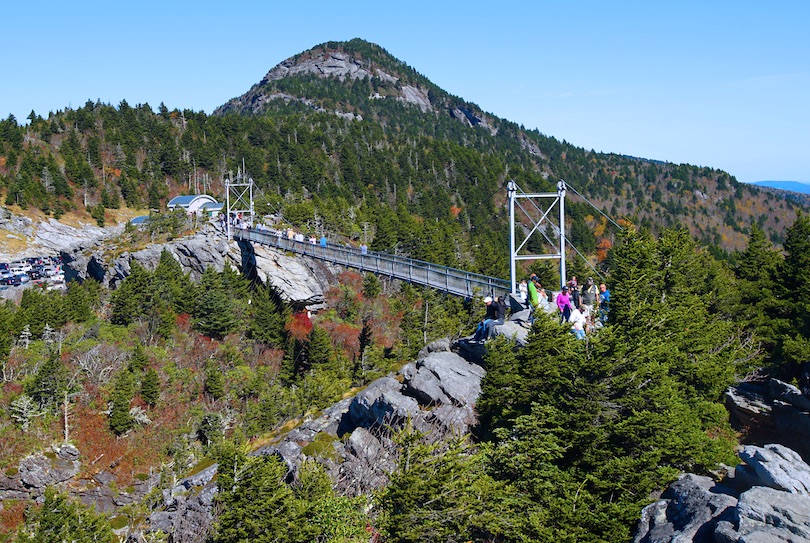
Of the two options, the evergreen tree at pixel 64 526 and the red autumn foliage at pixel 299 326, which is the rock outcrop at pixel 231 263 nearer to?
the red autumn foliage at pixel 299 326

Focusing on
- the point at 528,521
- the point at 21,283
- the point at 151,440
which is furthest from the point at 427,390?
the point at 21,283

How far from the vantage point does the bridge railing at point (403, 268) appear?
23406 mm

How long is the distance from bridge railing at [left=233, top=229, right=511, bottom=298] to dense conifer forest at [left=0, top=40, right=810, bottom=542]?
158 inches

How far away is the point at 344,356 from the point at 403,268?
13349 mm

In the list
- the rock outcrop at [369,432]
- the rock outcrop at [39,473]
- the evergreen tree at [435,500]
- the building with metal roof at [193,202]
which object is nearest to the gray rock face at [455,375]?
the rock outcrop at [369,432]

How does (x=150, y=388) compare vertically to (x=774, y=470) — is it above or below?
below

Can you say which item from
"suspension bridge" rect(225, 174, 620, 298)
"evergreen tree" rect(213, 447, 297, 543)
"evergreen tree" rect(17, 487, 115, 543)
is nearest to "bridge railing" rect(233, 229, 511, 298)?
"suspension bridge" rect(225, 174, 620, 298)

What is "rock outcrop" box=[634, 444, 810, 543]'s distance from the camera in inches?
380

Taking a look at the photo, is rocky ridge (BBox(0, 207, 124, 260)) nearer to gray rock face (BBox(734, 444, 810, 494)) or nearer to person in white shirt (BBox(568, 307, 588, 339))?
person in white shirt (BBox(568, 307, 588, 339))

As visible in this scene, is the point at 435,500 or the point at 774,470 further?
the point at 774,470

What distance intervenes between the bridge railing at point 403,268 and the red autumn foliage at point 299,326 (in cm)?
532

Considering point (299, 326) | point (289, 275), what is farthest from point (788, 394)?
point (289, 275)

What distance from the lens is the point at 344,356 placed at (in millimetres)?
40062

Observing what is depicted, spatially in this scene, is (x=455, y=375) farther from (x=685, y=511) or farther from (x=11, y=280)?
(x=11, y=280)
